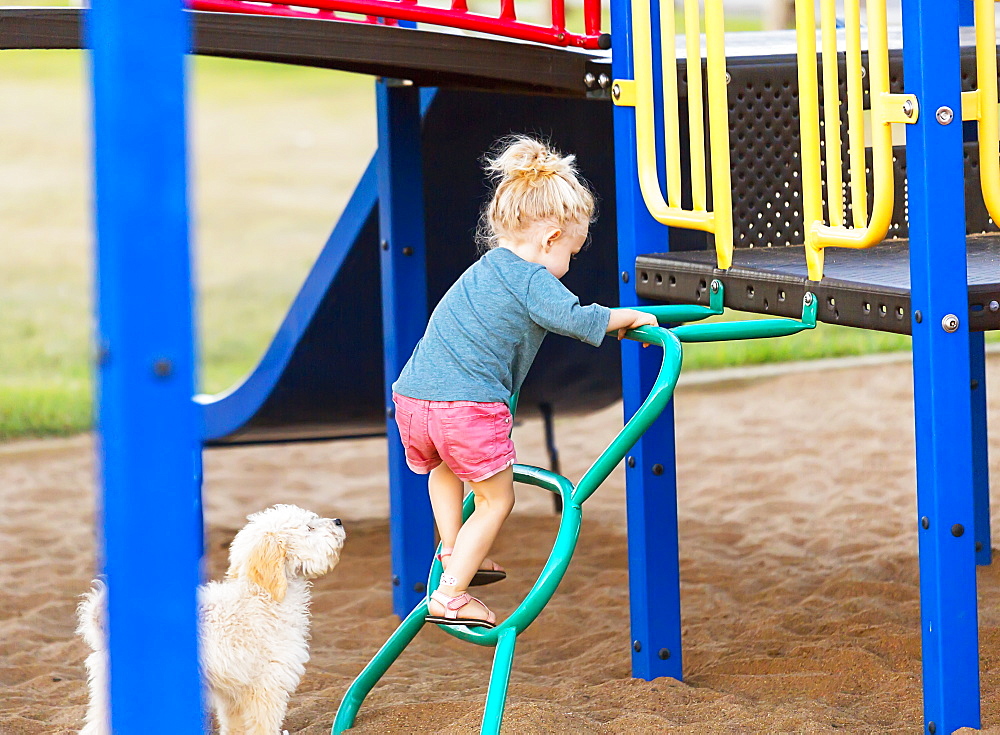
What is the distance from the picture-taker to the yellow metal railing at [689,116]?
269 cm

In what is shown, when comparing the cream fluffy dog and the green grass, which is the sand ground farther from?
the green grass

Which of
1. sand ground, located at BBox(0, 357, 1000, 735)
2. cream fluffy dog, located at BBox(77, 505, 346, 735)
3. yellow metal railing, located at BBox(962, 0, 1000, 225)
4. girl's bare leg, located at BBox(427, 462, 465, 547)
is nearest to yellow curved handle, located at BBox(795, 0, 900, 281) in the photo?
yellow metal railing, located at BBox(962, 0, 1000, 225)

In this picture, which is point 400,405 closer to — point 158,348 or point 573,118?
point 158,348

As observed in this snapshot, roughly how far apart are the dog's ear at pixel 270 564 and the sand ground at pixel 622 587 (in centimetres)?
45

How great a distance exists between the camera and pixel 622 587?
4352mm

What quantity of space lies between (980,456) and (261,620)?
2781mm

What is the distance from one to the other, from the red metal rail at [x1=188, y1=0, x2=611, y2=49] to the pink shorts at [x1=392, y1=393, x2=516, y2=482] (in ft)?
3.21

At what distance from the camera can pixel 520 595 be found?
4.32 meters

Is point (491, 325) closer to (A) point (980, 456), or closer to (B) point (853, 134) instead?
(B) point (853, 134)

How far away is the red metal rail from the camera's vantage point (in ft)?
9.73

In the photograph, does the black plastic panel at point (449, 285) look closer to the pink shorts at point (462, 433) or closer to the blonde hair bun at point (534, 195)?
the blonde hair bun at point (534, 195)

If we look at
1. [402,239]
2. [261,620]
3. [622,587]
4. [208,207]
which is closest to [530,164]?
[261,620]

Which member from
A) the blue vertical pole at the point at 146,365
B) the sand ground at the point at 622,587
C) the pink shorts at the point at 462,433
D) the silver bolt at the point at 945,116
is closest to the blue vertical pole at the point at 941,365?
the silver bolt at the point at 945,116

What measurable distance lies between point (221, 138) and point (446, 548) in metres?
15.8
